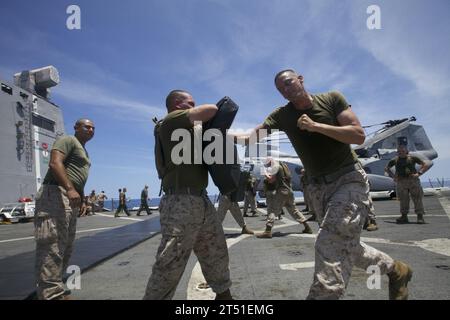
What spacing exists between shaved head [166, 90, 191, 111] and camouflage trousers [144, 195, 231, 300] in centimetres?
76

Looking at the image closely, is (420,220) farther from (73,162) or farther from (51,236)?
(51,236)

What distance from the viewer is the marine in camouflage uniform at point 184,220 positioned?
2059mm

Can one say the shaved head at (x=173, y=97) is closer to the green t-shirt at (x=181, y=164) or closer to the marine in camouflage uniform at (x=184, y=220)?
the marine in camouflage uniform at (x=184, y=220)

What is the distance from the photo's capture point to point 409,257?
4086mm

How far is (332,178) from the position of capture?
7.56 feet

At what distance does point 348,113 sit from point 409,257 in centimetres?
293

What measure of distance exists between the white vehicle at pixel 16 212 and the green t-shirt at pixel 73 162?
19195 millimetres

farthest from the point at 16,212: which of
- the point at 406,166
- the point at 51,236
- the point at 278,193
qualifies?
the point at 406,166

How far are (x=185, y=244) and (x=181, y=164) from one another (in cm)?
60

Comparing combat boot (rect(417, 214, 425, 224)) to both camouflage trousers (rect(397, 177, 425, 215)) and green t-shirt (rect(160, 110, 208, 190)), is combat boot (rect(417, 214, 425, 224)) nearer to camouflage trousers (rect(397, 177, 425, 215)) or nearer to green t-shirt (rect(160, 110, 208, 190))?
camouflage trousers (rect(397, 177, 425, 215))

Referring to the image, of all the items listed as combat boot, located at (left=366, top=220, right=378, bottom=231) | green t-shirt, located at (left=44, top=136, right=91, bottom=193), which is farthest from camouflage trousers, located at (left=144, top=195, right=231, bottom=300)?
combat boot, located at (left=366, top=220, right=378, bottom=231)

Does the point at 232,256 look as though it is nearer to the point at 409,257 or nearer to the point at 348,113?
the point at 409,257

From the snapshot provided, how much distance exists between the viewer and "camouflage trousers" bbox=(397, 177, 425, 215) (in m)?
7.86
